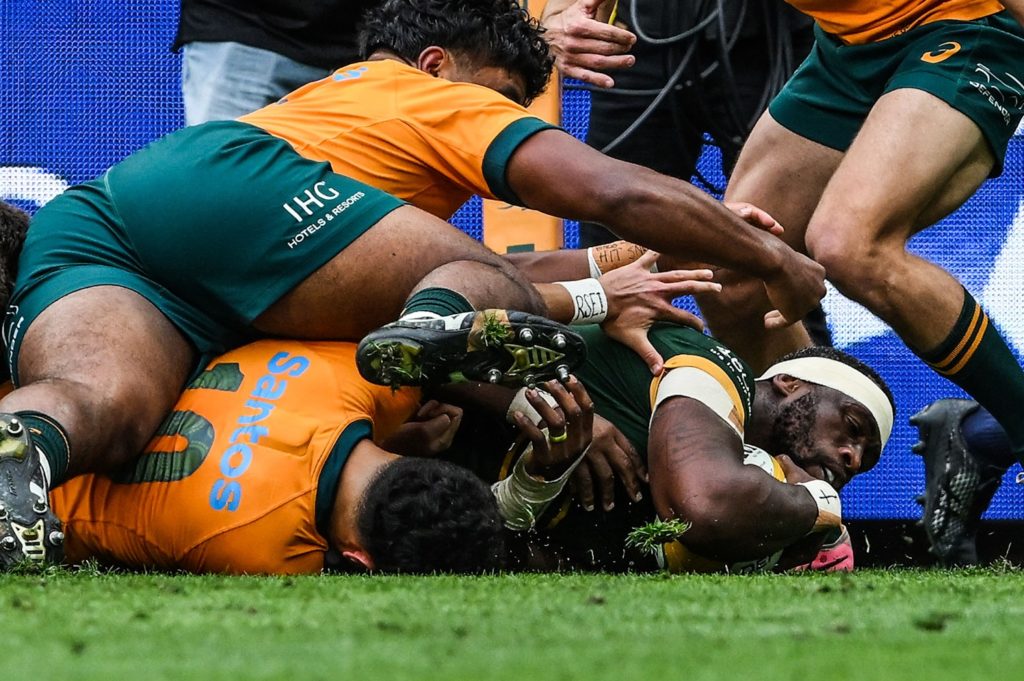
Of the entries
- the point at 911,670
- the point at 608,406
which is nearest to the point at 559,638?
the point at 911,670

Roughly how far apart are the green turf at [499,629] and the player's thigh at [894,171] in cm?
104

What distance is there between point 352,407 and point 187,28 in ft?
5.62

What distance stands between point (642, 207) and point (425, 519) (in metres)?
0.76

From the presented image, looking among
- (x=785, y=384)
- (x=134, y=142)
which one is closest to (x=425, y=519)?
(x=785, y=384)

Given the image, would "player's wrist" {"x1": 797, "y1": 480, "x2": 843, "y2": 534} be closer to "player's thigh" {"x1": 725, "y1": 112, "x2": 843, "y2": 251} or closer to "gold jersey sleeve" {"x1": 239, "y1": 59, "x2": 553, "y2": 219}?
"gold jersey sleeve" {"x1": 239, "y1": 59, "x2": 553, "y2": 219}

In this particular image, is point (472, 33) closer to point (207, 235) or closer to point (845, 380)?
point (207, 235)

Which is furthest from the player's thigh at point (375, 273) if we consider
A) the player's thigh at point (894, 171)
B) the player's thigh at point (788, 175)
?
the player's thigh at point (788, 175)

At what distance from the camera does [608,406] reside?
312 cm

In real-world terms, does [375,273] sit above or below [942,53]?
below

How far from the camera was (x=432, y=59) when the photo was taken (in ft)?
11.0

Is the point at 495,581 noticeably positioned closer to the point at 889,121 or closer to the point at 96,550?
the point at 96,550

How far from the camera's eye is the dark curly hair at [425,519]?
94.8 inches

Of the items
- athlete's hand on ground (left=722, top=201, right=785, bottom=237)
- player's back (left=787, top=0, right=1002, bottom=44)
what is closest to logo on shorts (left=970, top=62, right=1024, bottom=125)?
player's back (left=787, top=0, right=1002, bottom=44)

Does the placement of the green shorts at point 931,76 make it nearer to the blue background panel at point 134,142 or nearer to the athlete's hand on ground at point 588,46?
the athlete's hand on ground at point 588,46
